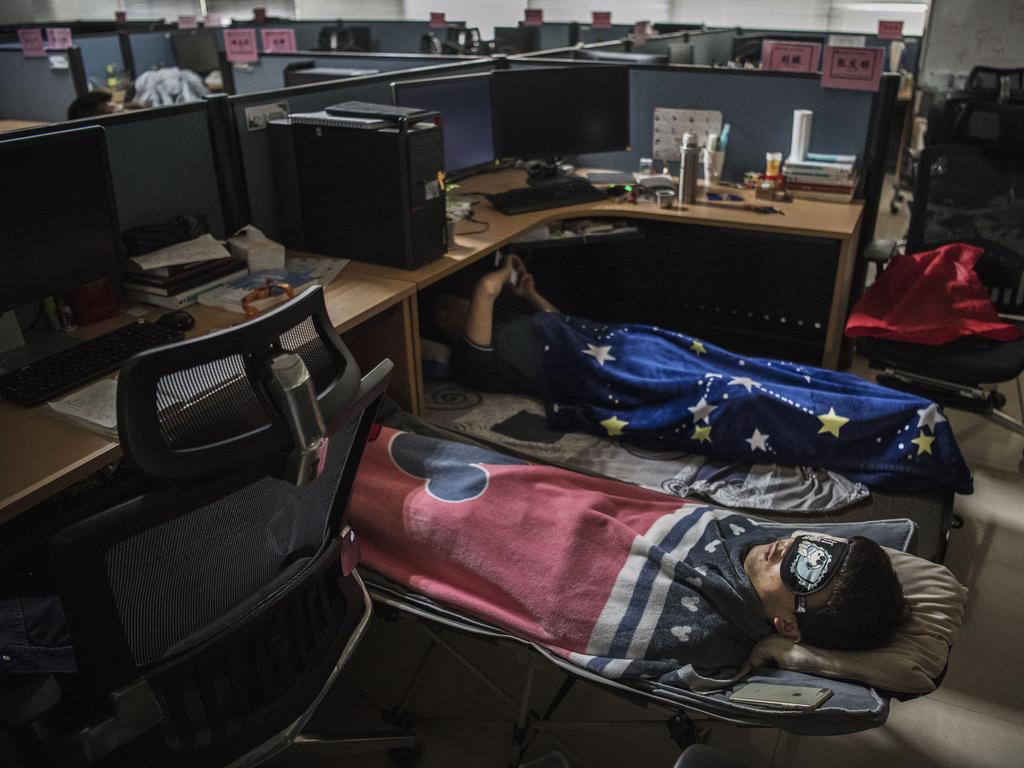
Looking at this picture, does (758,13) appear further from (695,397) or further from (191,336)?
(191,336)

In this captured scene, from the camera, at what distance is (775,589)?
148 centimetres

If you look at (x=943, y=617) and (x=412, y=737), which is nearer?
(x=943, y=617)

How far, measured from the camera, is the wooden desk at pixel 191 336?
1328 millimetres

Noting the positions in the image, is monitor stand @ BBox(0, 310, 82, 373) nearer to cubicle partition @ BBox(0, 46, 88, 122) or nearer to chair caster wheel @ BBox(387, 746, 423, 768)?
chair caster wheel @ BBox(387, 746, 423, 768)

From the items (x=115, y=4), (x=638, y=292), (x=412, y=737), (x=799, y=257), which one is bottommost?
(x=412, y=737)

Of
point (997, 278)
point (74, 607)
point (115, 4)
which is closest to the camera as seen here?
point (74, 607)

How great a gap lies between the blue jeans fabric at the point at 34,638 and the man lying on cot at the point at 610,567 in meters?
0.60

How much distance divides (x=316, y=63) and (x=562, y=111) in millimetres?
1412

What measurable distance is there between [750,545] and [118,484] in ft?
3.98

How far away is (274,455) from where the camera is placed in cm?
101

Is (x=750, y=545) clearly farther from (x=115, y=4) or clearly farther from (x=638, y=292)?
(x=115, y=4)

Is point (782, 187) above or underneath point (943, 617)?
above

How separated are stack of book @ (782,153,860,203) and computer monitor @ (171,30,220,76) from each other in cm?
405

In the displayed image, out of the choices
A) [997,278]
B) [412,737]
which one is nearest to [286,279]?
[412,737]
